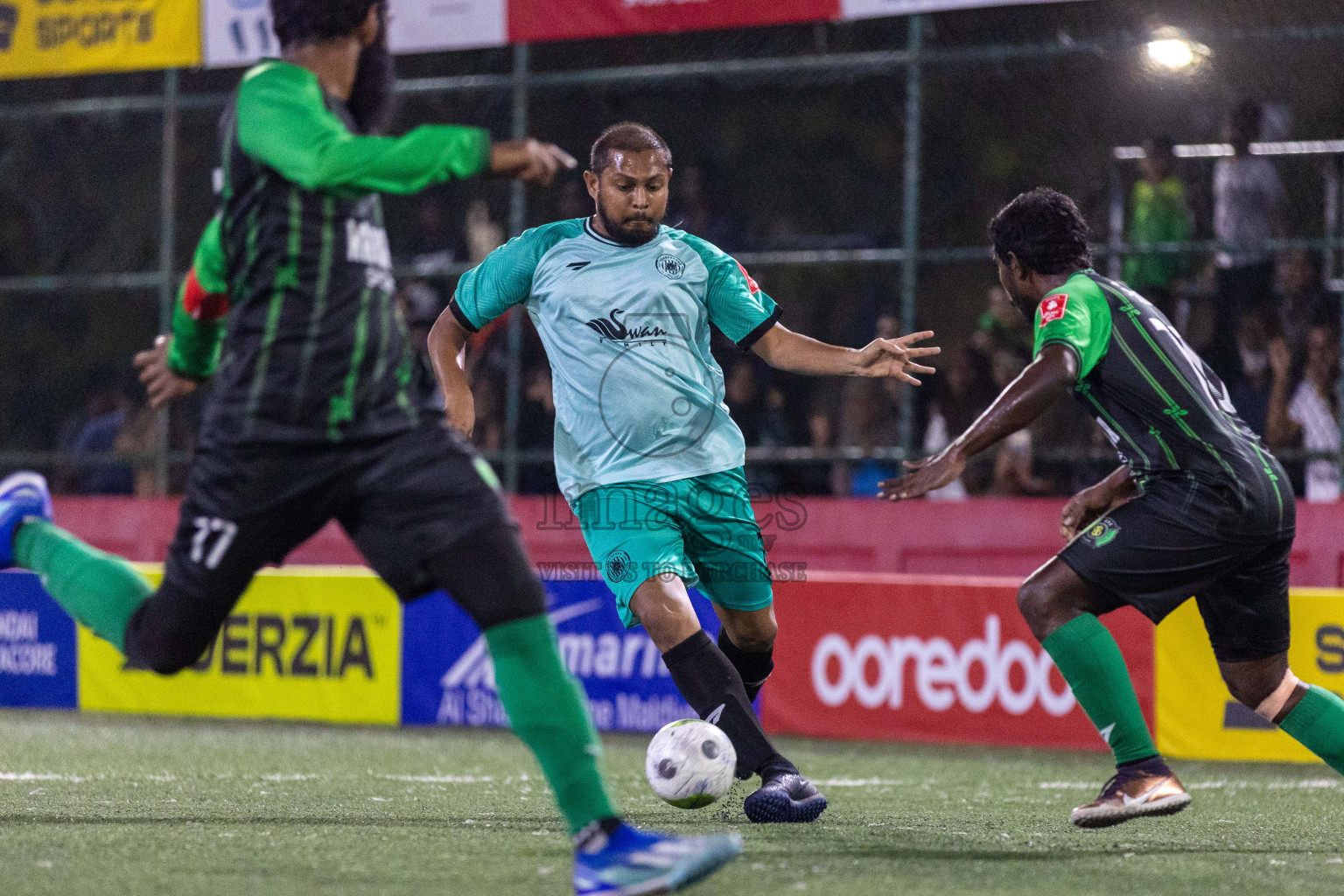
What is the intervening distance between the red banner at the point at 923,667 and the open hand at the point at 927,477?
13.3 feet

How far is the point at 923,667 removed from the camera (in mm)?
8914

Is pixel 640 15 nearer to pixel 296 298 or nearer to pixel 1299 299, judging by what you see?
pixel 1299 299

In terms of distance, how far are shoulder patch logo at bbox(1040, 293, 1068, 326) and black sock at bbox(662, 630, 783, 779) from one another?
4.64ft

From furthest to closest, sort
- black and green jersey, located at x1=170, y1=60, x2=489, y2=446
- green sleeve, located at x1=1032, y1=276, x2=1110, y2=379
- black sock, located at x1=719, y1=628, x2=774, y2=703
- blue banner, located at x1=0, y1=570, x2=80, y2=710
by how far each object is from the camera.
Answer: blue banner, located at x1=0, y1=570, x2=80, y2=710 < black sock, located at x1=719, y1=628, x2=774, y2=703 < green sleeve, located at x1=1032, y1=276, x2=1110, y2=379 < black and green jersey, located at x1=170, y1=60, x2=489, y2=446

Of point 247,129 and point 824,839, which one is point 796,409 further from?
point 247,129

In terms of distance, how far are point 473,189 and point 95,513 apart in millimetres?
3889

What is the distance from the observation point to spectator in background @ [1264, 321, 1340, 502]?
10.4 metres

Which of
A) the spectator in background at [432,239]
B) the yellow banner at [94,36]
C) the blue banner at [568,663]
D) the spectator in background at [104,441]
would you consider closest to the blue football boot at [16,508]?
the blue banner at [568,663]

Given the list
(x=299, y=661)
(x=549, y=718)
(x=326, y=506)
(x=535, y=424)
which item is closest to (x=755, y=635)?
(x=549, y=718)

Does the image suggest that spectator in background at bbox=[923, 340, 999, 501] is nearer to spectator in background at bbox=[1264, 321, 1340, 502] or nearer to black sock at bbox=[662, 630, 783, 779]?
spectator in background at bbox=[1264, 321, 1340, 502]

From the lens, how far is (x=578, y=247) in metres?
5.87

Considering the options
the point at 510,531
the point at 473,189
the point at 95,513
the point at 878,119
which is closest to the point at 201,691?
the point at 95,513

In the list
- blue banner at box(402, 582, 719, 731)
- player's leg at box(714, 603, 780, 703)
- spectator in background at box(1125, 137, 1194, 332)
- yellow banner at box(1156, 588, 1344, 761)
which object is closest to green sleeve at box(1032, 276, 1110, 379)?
player's leg at box(714, 603, 780, 703)

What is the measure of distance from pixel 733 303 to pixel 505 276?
79cm
